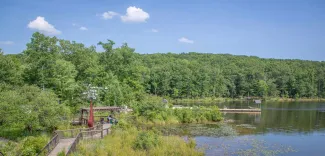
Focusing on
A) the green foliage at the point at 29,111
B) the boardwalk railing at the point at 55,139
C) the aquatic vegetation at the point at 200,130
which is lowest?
the aquatic vegetation at the point at 200,130

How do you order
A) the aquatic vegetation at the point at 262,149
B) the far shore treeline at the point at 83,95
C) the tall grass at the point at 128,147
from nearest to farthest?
the tall grass at the point at 128,147
the far shore treeline at the point at 83,95
the aquatic vegetation at the point at 262,149

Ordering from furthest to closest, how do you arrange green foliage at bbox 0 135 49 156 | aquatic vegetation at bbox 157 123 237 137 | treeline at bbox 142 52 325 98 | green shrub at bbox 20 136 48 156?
treeline at bbox 142 52 325 98 → aquatic vegetation at bbox 157 123 237 137 → green foliage at bbox 0 135 49 156 → green shrub at bbox 20 136 48 156

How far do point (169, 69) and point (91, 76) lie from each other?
4322 cm

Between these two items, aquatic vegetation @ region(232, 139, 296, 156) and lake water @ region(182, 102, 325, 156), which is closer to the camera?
aquatic vegetation @ region(232, 139, 296, 156)

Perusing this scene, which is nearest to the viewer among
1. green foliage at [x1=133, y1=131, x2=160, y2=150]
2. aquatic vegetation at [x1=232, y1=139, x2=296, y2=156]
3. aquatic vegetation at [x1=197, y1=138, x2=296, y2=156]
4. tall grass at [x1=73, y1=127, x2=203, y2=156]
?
tall grass at [x1=73, y1=127, x2=203, y2=156]

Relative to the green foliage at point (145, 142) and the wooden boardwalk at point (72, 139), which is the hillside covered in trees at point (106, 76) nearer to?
the wooden boardwalk at point (72, 139)

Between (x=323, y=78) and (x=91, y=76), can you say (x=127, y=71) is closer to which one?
(x=91, y=76)

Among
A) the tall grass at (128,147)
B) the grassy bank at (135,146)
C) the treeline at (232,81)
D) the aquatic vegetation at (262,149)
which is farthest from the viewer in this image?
the treeline at (232,81)

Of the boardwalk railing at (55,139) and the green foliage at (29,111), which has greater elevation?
the green foliage at (29,111)

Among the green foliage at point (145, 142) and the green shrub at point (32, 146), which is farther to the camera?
the green foliage at point (145, 142)

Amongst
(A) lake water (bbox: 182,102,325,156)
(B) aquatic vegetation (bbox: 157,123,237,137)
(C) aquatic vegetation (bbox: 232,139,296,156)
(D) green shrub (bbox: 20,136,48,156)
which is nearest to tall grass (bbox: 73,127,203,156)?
(A) lake water (bbox: 182,102,325,156)

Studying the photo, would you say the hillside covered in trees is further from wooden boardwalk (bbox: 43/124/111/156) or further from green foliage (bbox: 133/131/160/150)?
green foliage (bbox: 133/131/160/150)

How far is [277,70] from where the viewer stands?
106562 millimetres

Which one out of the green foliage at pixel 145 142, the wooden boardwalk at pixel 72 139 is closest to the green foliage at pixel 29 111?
the wooden boardwalk at pixel 72 139
